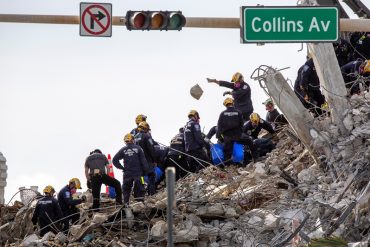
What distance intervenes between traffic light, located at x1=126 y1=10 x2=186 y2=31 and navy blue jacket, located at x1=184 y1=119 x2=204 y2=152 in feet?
29.6

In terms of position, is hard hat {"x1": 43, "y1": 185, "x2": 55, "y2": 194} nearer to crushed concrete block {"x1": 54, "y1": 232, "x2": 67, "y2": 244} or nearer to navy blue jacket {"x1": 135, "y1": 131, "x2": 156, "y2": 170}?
crushed concrete block {"x1": 54, "y1": 232, "x2": 67, "y2": 244}

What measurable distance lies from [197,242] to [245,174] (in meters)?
2.56

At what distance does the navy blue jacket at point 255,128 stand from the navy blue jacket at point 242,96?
335 millimetres

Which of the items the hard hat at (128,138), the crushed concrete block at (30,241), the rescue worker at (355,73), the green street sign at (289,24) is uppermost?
the green street sign at (289,24)

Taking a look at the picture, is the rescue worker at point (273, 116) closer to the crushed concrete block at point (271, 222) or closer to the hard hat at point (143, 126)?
the hard hat at point (143, 126)

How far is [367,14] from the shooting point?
32406 mm

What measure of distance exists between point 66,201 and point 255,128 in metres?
4.69

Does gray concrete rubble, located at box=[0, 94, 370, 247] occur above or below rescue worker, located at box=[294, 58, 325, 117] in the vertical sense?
below

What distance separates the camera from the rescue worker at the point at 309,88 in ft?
98.2

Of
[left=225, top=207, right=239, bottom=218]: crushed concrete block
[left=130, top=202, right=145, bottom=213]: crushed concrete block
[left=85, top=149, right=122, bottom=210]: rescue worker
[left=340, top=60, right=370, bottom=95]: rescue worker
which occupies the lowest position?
[left=225, top=207, right=239, bottom=218]: crushed concrete block

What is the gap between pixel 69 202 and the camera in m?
29.8

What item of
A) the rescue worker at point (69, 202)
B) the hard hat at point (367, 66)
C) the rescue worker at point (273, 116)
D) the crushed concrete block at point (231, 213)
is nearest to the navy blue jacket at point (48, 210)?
the rescue worker at point (69, 202)

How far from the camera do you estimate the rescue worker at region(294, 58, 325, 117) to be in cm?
2992

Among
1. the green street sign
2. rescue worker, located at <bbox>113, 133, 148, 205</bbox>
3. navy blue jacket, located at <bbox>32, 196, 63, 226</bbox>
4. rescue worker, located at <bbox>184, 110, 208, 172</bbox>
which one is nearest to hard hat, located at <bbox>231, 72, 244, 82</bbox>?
rescue worker, located at <bbox>184, 110, 208, 172</bbox>
